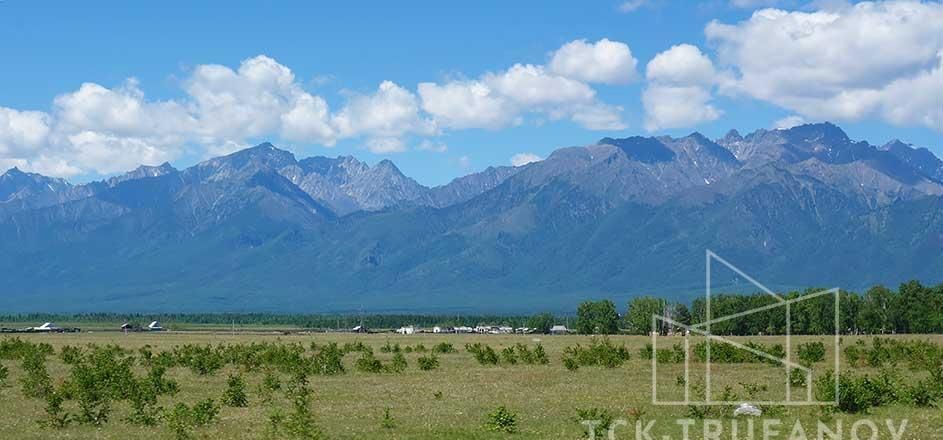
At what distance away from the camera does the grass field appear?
3334 cm

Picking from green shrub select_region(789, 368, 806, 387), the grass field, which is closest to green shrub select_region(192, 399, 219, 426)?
the grass field

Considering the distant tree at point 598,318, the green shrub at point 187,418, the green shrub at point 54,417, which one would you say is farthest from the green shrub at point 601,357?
the distant tree at point 598,318

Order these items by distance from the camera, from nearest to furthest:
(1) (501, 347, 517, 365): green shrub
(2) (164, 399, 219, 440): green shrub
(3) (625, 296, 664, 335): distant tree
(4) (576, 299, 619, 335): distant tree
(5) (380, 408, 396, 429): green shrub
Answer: (2) (164, 399, 219, 440): green shrub
(5) (380, 408, 396, 429): green shrub
(1) (501, 347, 517, 365): green shrub
(3) (625, 296, 664, 335): distant tree
(4) (576, 299, 619, 335): distant tree

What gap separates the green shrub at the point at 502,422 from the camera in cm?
3341

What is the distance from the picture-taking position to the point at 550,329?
172875mm

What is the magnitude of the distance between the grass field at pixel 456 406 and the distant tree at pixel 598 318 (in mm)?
83322

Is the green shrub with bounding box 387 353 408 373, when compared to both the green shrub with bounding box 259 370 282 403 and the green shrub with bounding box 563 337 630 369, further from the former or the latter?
the green shrub with bounding box 259 370 282 403

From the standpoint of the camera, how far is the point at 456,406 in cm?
4056

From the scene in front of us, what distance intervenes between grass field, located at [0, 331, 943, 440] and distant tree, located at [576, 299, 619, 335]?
83.3m

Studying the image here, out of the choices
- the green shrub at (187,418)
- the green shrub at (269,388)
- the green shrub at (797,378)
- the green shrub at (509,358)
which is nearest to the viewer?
the green shrub at (187,418)

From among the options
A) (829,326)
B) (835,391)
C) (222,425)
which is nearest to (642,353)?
(835,391)

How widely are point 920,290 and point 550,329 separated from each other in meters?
56.8

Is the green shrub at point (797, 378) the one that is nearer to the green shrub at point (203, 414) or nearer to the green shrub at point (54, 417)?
the green shrub at point (203, 414)

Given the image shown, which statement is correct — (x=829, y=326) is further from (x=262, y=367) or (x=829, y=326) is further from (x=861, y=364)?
(x=262, y=367)
